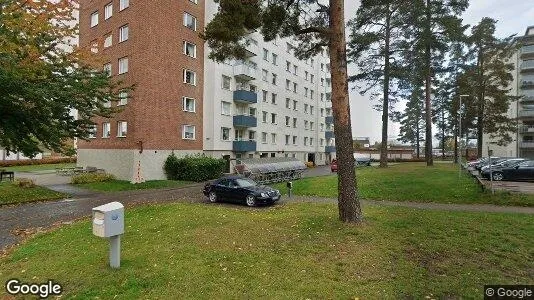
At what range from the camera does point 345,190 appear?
29.4ft

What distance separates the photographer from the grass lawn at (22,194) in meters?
16.8

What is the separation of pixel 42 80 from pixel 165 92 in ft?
38.7

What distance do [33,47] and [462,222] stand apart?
59.8 ft

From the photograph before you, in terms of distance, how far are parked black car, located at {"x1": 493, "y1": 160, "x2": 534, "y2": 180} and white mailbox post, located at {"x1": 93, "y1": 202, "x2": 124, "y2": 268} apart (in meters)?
22.5

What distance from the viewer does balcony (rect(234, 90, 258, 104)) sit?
35.5 meters

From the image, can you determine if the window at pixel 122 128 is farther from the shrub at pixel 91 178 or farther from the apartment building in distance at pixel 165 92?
the shrub at pixel 91 178

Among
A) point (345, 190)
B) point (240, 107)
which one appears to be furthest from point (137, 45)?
point (345, 190)

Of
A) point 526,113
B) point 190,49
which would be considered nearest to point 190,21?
point 190,49

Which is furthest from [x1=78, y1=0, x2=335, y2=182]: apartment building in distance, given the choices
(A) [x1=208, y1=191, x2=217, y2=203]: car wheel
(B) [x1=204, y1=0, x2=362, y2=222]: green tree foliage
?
(B) [x1=204, y1=0, x2=362, y2=222]: green tree foliage

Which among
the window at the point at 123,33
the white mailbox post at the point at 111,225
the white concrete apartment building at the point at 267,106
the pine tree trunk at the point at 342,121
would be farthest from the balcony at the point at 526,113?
the white mailbox post at the point at 111,225

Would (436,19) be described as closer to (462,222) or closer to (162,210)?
(462,222)

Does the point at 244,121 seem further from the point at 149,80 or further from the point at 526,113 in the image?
the point at 526,113

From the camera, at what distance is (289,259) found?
21.5ft

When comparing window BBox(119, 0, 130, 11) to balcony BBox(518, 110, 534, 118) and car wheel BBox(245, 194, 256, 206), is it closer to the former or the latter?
car wheel BBox(245, 194, 256, 206)
